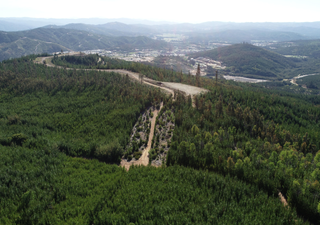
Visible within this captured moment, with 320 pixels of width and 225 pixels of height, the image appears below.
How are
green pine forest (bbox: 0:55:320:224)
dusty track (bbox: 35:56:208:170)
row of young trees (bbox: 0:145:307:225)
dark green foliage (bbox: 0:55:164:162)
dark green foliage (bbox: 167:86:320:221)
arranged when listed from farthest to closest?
dark green foliage (bbox: 0:55:164:162), dusty track (bbox: 35:56:208:170), dark green foliage (bbox: 167:86:320:221), green pine forest (bbox: 0:55:320:224), row of young trees (bbox: 0:145:307:225)

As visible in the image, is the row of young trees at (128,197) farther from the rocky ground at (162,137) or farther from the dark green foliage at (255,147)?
the rocky ground at (162,137)

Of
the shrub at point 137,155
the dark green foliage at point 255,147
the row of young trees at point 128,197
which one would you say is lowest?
the shrub at point 137,155

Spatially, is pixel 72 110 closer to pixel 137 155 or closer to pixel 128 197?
pixel 137 155

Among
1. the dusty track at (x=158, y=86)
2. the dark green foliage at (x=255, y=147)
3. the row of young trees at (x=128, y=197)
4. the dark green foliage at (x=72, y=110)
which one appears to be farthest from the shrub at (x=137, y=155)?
the dark green foliage at (x=255, y=147)

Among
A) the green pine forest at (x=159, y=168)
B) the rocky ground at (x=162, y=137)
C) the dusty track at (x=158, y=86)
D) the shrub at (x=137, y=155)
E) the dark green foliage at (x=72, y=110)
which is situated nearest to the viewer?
the green pine forest at (x=159, y=168)

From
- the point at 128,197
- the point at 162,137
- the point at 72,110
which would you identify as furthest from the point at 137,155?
the point at 72,110

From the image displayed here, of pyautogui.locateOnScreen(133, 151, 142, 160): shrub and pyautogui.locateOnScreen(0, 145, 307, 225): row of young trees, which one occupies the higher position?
pyautogui.locateOnScreen(0, 145, 307, 225): row of young trees

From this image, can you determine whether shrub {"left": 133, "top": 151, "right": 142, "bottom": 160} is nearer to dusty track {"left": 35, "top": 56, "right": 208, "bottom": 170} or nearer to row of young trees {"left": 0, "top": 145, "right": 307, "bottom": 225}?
dusty track {"left": 35, "top": 56, "right": 208, "bottom": 170}

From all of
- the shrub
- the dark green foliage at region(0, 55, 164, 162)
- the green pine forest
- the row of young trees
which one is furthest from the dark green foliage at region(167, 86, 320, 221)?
the dark green foliage at region(0, 55, 164, 162)
